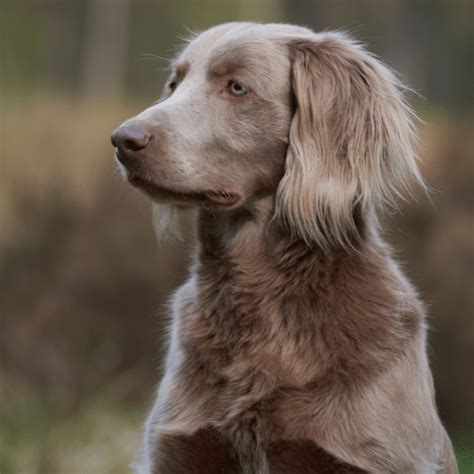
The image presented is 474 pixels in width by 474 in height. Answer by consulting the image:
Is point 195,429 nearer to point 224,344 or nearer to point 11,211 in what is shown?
point 224,344

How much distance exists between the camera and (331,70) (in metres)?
4.45

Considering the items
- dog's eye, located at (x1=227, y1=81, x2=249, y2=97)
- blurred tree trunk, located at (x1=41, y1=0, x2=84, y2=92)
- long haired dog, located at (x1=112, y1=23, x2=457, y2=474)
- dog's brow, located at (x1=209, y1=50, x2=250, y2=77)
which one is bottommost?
blurred tree trunk, located at (x1=41, y1=0, x2=84, y2=92)

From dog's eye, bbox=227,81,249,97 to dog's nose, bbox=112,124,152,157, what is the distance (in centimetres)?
41

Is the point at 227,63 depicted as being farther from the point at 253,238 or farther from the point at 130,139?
the point at 253,238

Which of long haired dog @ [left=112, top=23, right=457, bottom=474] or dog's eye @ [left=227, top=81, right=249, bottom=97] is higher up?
dog's eye @ [left=227, top=81, right=249, bottom=97]

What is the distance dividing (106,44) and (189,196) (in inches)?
742

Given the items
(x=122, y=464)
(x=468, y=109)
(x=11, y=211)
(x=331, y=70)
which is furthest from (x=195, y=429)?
(x=468, y=109)

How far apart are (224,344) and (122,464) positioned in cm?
304

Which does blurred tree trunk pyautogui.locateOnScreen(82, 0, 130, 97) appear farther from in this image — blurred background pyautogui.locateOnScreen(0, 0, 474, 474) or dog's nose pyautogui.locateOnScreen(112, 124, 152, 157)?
dog's nose pyautogui.locateOnScreen(112, 124, 152, 157)

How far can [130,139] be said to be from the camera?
418cm

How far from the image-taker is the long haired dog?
13.7ft

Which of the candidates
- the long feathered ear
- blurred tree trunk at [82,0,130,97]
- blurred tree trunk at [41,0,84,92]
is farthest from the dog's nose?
blurred tree trunk at [41,0,84,92]

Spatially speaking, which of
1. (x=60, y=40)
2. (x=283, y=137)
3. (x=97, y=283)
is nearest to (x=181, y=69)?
(x=283, y=137)

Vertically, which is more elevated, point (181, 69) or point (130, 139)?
point (181, 69)
